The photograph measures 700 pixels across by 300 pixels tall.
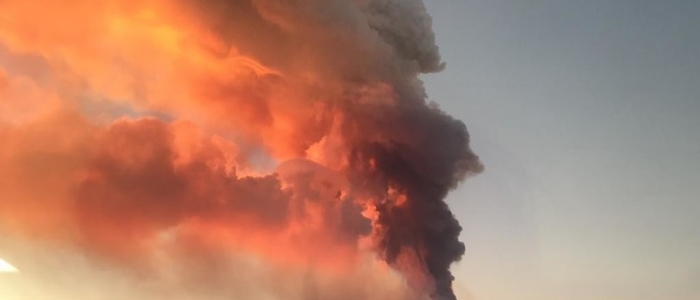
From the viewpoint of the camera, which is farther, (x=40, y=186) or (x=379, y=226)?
(x=379, y=226)

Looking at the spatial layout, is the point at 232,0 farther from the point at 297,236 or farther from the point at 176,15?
the point at 297,236

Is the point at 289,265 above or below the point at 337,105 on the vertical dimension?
below

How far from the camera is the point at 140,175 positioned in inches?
635

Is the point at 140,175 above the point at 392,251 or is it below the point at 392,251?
above

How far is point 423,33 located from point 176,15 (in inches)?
236

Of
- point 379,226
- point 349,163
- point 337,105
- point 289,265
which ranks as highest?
point 337,105

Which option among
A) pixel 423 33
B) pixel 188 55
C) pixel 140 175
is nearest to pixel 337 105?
pixel 423 33

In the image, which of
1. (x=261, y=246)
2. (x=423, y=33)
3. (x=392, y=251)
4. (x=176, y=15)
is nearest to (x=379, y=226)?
(x=392, y=251)

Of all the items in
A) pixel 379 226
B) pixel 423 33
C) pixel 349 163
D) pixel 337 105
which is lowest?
pixel 379 226

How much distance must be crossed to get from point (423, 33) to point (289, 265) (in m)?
6.53

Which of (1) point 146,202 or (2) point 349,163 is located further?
(2) point 349,163

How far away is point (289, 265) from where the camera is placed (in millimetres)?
16141

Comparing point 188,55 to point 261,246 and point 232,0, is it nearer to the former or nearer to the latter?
point 232,0

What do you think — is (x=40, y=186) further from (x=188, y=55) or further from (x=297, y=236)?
(x=297, y=236)
